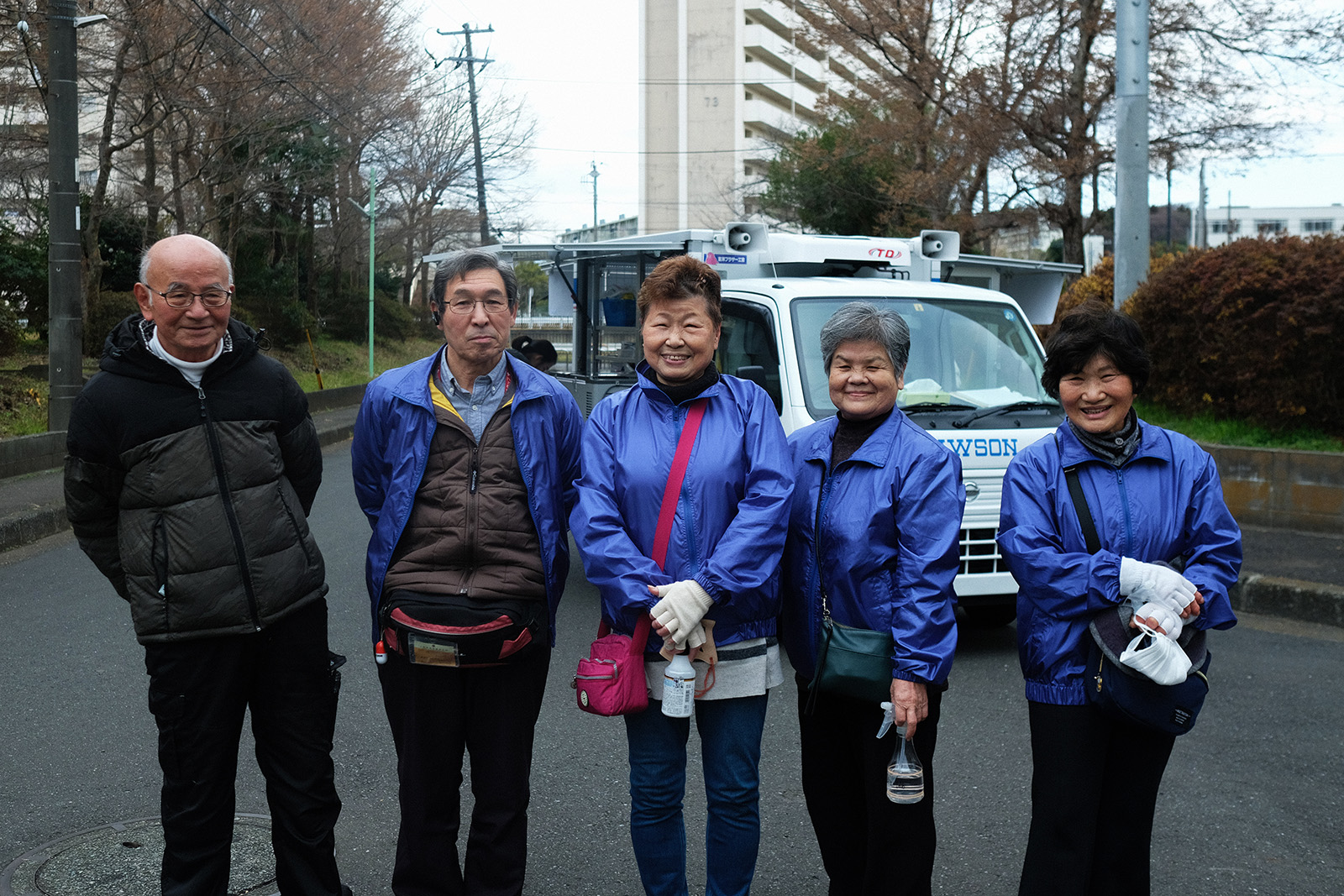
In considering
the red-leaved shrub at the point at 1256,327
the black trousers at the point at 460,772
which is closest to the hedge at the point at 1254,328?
the red-leaved shrub at the point at 1256,327

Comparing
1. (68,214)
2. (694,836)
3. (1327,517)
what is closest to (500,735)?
(694,836)

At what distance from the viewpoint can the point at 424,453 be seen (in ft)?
10.6

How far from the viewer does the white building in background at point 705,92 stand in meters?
65.4

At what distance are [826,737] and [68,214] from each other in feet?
40.7

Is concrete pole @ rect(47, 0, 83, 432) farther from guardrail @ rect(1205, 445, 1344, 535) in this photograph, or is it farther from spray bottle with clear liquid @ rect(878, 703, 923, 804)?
spray bottle with clear liquid @ rect(878, 703, 923, 804)

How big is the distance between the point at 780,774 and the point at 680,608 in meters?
2.06

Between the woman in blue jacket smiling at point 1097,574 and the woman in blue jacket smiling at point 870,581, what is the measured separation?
0.71 feet

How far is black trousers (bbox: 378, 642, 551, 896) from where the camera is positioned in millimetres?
3268

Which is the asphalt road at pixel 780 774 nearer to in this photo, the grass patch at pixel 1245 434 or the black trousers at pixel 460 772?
the black trousers at pixel 460 772

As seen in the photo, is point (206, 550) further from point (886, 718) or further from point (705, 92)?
point (705, 92)

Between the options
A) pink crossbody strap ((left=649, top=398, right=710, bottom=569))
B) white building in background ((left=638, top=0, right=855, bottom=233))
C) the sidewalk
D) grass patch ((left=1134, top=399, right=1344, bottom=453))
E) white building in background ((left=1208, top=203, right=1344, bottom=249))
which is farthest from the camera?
white building in background ((left=1208, top=203, right=1344, bottom=249))

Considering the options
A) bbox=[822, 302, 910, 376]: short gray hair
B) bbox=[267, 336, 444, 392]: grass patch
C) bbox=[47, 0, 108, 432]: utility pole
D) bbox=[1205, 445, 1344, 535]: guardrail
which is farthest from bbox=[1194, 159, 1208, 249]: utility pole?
bbox=[267, 336, 444, 392]: grass patch

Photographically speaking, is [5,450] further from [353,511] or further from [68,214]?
[353,511]

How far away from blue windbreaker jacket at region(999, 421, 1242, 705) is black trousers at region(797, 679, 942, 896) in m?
0.33
